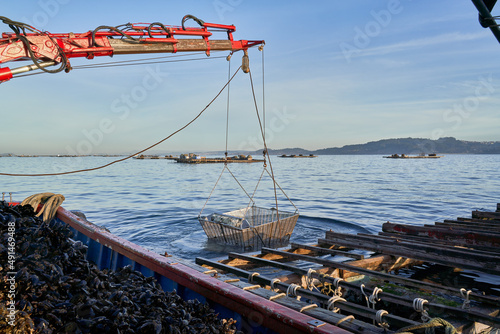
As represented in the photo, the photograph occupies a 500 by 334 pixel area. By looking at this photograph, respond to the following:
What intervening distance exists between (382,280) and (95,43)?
25.9ft

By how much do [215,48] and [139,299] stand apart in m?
7.46

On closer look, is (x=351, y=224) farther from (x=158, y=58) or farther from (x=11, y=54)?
(x=11, y=54)

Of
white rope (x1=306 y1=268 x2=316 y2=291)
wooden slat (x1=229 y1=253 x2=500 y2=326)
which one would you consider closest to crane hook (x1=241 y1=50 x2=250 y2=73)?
wooden slat (x1=229 y1=253 x2=500 y2=326)

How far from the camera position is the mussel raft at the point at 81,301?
9.46 ft

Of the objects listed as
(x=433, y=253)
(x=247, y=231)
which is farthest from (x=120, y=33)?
(x=433, y=253)

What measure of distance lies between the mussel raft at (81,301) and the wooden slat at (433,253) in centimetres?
559

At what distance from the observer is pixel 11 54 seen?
5.61m

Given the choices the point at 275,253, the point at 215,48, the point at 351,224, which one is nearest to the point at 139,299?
the point at 275,253

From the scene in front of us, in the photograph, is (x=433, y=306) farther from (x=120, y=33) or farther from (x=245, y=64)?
(x=245, y=64)

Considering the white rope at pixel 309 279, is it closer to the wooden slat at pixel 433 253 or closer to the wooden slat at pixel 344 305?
the wooden slat at pixel 344 305

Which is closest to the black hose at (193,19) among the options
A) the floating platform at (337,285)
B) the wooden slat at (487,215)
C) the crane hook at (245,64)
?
the crane hook at (245,64)

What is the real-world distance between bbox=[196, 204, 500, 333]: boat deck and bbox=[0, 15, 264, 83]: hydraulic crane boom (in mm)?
5158

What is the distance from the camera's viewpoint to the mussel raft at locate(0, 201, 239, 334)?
288 cm

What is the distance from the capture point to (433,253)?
718 centimetres
